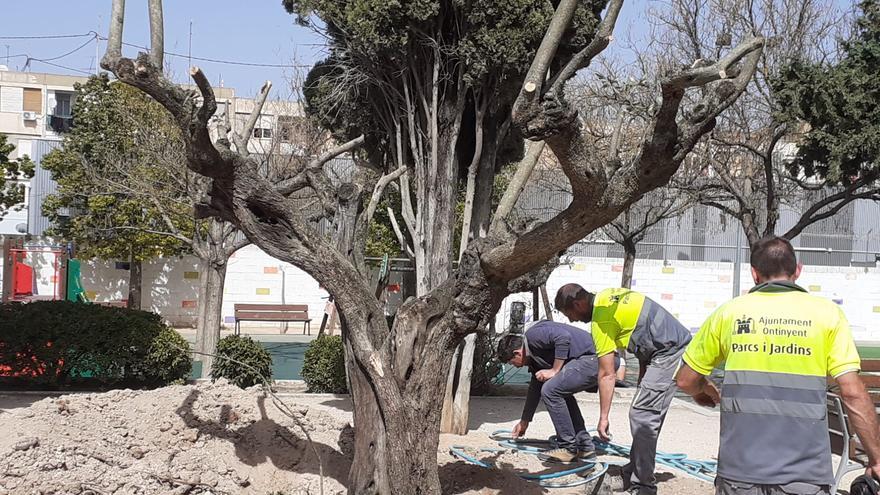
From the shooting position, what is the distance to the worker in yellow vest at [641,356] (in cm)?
676

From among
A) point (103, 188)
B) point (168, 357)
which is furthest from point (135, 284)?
point (168, 357)

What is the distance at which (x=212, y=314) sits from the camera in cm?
1312

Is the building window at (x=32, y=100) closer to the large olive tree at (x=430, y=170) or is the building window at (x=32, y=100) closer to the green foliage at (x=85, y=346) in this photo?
the green foliage at (x=85, y=346)

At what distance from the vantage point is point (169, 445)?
7141 millimetres

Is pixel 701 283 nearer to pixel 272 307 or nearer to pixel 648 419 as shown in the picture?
pixel 272 307

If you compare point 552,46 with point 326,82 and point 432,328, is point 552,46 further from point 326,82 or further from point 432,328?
point 326,82

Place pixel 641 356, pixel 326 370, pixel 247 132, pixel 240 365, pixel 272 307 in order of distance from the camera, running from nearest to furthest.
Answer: pixel 641 356, pixel 247 132, pixel 240 365, pixel 326 370, pixel 272 307

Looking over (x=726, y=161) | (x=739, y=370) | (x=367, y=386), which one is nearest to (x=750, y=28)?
(x=726, y=161)

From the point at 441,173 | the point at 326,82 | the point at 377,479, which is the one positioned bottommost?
the point at 377,479

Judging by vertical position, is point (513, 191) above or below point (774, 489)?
above

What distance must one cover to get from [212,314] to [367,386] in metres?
7.52

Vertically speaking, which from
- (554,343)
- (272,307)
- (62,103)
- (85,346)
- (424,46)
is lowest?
(272,307)

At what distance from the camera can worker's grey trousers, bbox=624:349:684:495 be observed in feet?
22.1

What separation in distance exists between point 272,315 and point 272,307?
0.61 m
